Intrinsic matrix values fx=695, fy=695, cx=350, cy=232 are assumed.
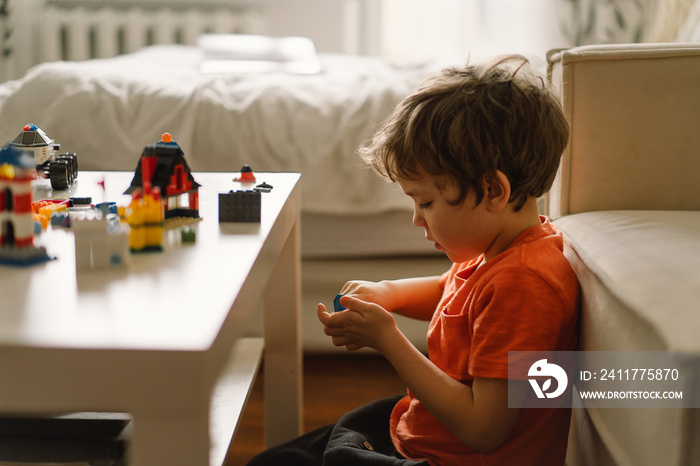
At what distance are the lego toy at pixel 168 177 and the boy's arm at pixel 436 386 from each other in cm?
19

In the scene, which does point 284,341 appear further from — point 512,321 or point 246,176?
point 512,321

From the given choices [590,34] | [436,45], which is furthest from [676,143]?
[436,45]

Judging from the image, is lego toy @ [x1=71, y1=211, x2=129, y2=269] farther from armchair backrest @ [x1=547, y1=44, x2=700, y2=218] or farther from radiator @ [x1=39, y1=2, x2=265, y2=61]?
A: radiator @ [x1=39, y1=2, x2=265, y2=61]

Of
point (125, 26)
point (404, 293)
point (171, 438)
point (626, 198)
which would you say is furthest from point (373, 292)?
point (125, 26)

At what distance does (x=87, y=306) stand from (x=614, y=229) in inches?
22.0

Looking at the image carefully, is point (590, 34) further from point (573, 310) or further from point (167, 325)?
point (167, 325)

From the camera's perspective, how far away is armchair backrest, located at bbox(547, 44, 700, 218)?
913 mm

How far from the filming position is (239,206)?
2.42 ft

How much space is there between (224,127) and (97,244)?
2.87 ft

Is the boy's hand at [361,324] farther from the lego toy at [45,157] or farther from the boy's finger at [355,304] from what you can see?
the lego toy at [45,157]

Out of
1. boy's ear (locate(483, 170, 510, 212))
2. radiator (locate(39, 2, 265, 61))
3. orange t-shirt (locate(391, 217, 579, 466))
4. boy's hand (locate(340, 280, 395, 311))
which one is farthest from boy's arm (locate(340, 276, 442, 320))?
radiator (locate(39, 2, 265, 61))

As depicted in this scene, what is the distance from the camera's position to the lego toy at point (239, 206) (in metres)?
0.74

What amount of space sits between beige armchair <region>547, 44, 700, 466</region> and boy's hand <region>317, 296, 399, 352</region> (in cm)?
20

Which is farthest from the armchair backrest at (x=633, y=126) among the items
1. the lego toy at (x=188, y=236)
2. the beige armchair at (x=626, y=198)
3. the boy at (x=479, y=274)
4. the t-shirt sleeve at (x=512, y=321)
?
the lego toy at (x=188, y=236)
